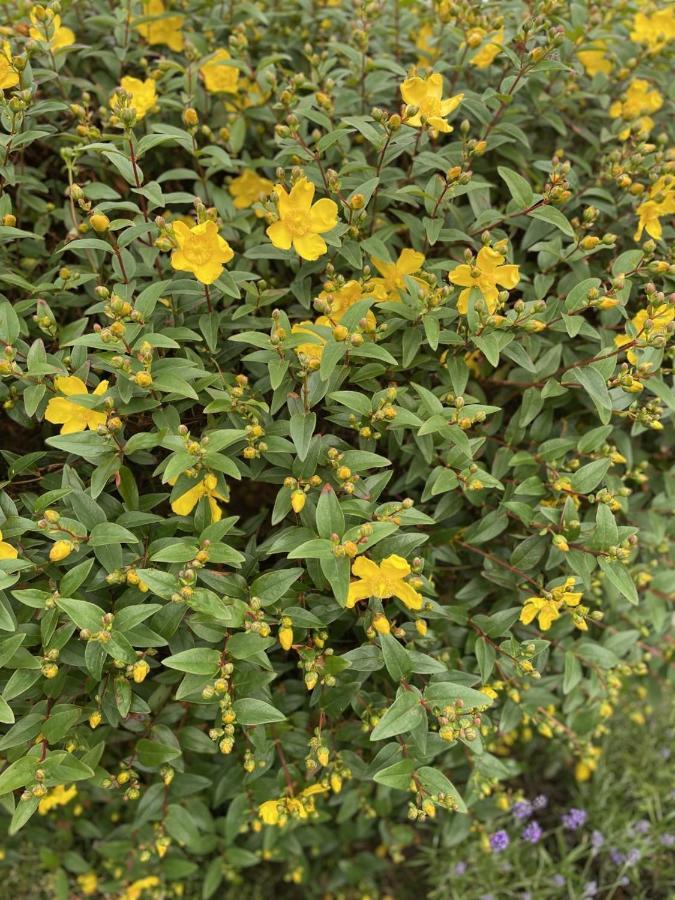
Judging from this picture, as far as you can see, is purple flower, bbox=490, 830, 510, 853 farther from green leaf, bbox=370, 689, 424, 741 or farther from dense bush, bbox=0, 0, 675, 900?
green leaf, bbox=370, 689, 424, 741

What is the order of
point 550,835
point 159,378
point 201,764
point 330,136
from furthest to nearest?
point 550,835 < point 201,764 < point 330,136 < point 159,378

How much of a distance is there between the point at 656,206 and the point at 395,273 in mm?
704

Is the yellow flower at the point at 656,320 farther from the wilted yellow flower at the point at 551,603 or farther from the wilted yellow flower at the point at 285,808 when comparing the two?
the wilted yellow flower at the point at 285,808

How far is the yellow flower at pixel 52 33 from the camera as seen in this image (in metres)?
1.78

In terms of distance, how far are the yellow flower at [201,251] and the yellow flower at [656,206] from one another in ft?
3.57

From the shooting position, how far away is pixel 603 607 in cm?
236

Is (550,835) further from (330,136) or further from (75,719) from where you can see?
(330,136)

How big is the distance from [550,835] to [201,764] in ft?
5.48

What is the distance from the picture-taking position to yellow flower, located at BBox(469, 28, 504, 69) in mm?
1969

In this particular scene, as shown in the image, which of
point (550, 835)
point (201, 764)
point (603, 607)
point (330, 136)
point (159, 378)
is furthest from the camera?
point (550, 835)

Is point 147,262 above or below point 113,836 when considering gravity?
above

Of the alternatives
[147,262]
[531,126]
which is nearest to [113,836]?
[147,262]

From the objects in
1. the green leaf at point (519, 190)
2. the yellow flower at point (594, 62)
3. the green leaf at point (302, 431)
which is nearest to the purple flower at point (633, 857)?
the green leaf at point (302, 431)

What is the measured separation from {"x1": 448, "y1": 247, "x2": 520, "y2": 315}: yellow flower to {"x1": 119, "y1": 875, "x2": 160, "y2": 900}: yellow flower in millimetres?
2051
